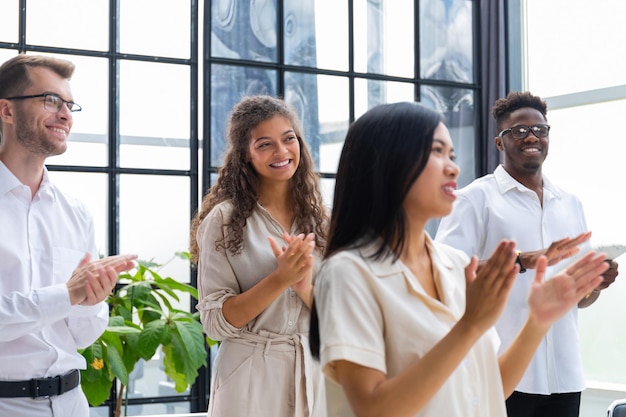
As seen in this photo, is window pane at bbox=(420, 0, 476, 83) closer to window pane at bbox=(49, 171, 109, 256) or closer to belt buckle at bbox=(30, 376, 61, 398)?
window pane at bbox=(49, 171, 109, 256)

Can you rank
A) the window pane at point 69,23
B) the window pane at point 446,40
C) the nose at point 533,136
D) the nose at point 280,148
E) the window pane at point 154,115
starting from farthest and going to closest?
the window pane at point 446,40 < the window pane at point 154,115 < the window pane at point 69,23 < the nose at point 533,136 < the nose at point 280,148

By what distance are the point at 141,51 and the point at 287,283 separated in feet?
11.0

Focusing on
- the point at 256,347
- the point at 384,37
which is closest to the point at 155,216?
the point at 384,37

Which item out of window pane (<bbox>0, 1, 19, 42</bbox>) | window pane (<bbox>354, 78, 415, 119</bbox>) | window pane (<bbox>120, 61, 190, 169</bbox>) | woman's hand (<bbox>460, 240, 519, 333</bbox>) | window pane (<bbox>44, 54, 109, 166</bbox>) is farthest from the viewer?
window pane (<bbox>354, 78, 415, 119</bbox>)

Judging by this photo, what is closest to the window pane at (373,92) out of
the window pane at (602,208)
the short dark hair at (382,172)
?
the window pane at (602,208)

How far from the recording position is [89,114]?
5.10 m

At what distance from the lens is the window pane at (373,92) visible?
5938mm

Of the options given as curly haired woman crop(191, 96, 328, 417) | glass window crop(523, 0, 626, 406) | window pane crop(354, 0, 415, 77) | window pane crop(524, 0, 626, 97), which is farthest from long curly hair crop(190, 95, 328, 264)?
window pane crop(524, 0, 626, 97)

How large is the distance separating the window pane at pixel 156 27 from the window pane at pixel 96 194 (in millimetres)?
810

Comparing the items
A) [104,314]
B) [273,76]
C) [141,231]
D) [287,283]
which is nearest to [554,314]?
[287,283]

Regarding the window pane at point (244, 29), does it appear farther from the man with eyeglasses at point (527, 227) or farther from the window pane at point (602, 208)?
the man with eyeglasses at point (527, 227)

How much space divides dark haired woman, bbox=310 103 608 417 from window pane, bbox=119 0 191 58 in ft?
13.0

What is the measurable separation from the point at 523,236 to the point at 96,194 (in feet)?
9.49

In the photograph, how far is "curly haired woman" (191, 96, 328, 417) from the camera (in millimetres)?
2436
